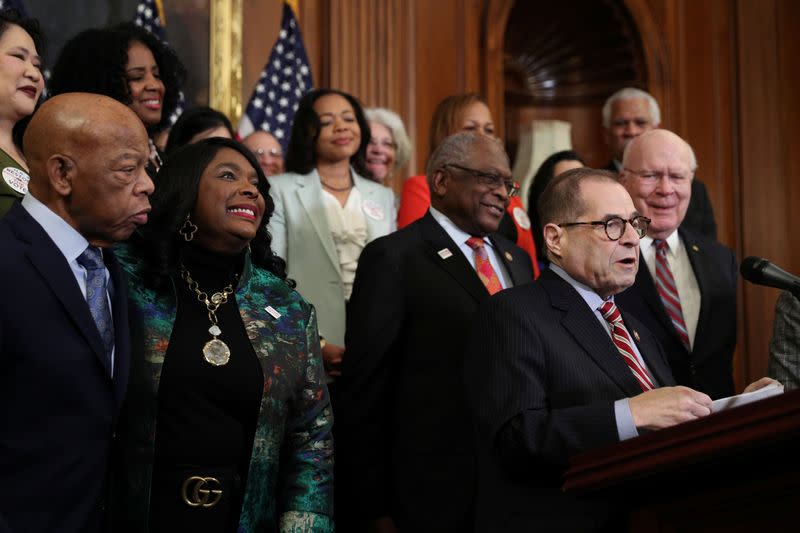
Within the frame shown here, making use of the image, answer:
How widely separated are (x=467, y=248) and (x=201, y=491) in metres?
1.54

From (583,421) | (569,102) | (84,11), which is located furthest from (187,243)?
(569,102)

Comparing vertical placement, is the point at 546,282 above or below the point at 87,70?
below

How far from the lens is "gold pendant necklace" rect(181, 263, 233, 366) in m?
2.85

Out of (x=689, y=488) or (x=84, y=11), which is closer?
(x=689, y=488)

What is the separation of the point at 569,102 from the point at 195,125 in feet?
15.1

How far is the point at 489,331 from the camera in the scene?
2826mm

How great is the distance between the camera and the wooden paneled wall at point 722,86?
7.41m

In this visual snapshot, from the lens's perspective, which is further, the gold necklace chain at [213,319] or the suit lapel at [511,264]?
the suit lapel at [511,264]

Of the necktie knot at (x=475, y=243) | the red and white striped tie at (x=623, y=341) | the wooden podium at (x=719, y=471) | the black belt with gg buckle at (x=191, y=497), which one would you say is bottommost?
the black belt with gg buckle at (x=191, y=497)

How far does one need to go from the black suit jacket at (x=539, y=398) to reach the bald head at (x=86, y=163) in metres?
0.98

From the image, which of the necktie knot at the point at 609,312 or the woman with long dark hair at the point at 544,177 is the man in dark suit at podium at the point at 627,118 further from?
the necktie knot at the point at 609,312

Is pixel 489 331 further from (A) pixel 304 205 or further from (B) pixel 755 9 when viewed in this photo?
(B) pixel 755 9

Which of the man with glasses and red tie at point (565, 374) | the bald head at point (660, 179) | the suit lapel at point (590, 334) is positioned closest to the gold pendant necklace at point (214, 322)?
the man with glasses and red tie at point (565, 374)

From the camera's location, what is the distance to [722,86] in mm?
Answer: 8164
